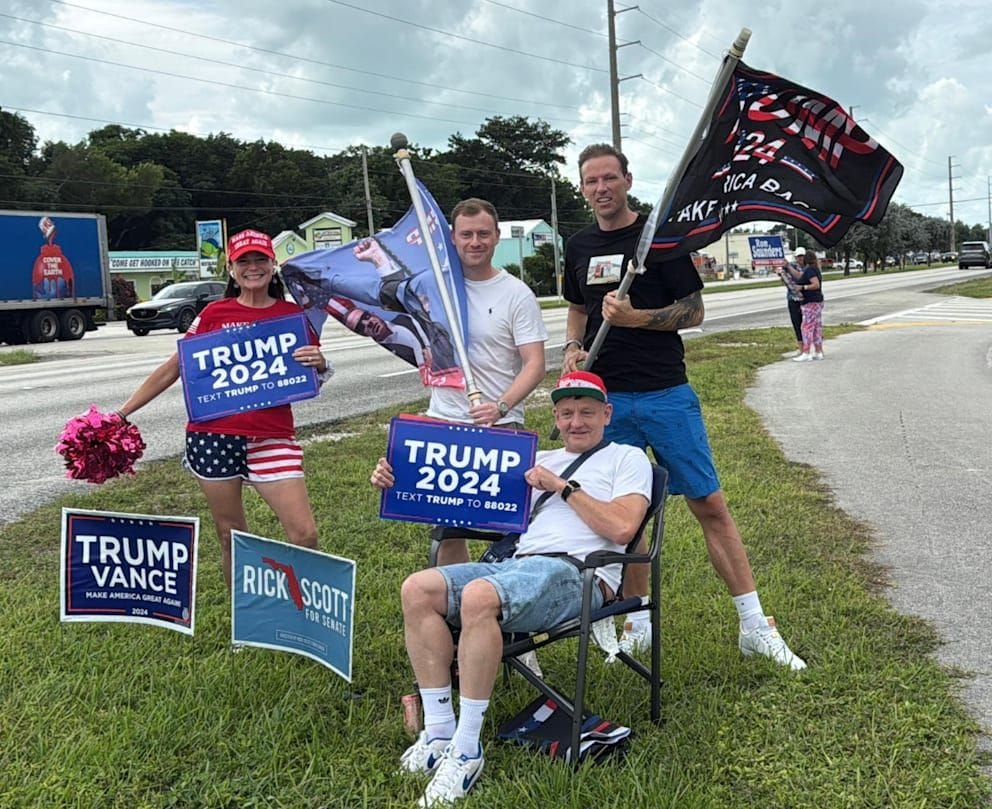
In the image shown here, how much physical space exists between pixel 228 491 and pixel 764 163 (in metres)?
2.58

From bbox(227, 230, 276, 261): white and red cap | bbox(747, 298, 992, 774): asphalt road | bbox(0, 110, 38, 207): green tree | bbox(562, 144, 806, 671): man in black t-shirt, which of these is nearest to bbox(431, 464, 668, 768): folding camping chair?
bbox(562, 144, 806, 671): man in black t-shirt

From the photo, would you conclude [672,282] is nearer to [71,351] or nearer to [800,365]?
[800,365]

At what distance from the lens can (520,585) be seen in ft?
10.2

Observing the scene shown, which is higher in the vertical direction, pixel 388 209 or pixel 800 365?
pixel 388 209

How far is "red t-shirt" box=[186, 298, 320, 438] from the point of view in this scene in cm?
397

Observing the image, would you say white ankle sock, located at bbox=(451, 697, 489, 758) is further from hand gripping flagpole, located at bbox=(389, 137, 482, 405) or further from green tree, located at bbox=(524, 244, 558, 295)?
green tree, located at bbox=(524, 244, 558, 295)

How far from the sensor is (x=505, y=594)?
3.07 metres

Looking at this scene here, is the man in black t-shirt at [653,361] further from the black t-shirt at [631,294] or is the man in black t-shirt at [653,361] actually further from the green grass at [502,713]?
the green grass at [502,713]

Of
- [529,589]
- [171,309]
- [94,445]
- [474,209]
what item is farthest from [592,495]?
[171,309]

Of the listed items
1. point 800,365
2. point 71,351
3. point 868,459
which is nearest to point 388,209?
point 71,351

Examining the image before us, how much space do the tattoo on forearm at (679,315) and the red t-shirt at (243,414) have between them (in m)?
1.42

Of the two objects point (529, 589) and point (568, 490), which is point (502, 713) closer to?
point (529, 589)

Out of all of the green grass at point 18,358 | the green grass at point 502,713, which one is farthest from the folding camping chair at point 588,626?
the green grass at point 18,358

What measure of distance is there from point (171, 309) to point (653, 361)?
29.3 metres
